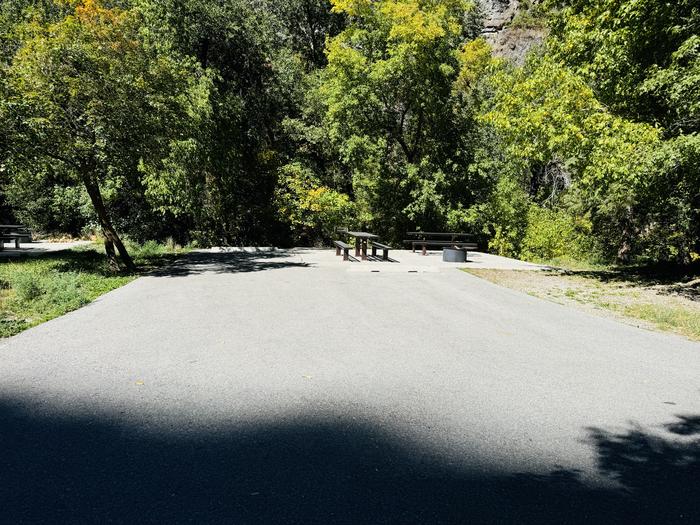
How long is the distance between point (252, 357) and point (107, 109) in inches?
329

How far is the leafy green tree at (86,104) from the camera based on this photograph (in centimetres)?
995

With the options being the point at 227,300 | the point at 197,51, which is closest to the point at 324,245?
the point at 197,51

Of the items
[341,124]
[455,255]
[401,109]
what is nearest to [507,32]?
[401,109]

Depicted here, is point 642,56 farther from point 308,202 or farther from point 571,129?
point 308,202

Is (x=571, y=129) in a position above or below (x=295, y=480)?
above

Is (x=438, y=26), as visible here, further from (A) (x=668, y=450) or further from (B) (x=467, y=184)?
(A) (x=668, y=450)

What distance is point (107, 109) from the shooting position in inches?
416

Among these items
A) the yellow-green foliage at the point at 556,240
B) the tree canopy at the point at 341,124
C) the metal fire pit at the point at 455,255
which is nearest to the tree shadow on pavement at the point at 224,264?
the tree canopy at the point at 341,124

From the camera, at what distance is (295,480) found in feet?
9.16

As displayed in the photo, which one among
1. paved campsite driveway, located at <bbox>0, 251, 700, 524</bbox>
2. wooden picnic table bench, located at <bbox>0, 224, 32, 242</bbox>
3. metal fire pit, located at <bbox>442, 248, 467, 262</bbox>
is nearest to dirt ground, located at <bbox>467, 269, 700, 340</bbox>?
paved campsite driveway, located at <bbox>0, 251, 700, 524</bbox>

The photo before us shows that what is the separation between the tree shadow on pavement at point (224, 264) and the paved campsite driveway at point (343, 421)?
5.19 m

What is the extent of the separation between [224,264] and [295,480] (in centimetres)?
1181

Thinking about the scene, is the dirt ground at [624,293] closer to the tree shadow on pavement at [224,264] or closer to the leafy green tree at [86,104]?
the tree shadow on pavement at [224,264]

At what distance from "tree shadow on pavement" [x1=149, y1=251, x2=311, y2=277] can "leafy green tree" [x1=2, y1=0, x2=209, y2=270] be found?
4.79 ft
